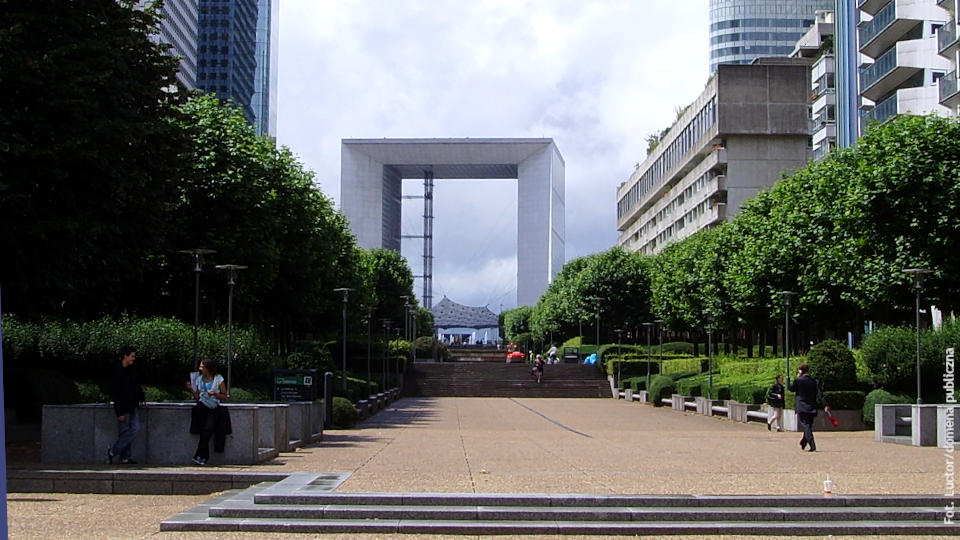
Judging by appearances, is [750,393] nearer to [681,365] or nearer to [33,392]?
[33,392]

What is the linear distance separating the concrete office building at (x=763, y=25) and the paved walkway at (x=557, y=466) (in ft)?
517

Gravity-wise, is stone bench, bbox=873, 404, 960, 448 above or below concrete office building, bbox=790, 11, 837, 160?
below

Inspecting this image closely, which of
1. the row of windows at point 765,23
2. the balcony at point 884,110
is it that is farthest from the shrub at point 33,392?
the row of windows at point 765,23

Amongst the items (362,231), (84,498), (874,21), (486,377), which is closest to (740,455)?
(84,498)

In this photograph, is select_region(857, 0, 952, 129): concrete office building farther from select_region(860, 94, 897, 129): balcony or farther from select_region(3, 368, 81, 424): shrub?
select_region(3, 368, 81, 424): shrub

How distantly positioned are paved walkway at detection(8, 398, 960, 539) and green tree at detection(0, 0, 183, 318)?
643 cm

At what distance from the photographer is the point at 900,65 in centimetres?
6119

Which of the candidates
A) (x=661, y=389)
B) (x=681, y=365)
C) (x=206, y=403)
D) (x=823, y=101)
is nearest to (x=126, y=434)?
(x=206, y=403)

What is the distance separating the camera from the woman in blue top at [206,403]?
19.7 m

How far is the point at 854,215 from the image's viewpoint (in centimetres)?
4072

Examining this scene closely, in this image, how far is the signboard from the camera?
96.8 feet

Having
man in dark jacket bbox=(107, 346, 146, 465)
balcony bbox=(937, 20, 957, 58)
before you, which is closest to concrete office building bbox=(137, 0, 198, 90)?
balcony bbox=(937, 20, 957, 58)

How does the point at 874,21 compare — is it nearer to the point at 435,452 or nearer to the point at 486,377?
the point at 486,377

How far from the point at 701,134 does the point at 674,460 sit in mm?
78317
